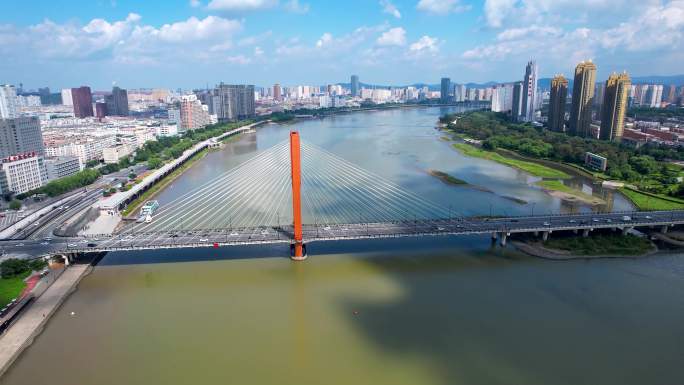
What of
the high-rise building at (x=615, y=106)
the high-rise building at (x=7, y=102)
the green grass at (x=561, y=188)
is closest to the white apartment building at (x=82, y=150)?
the high-rise building at (x=7, y=102)

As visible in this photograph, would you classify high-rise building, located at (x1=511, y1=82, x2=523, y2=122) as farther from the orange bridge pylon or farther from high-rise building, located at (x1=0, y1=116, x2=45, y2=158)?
high-rise building, located at (x1=0, y1=116, x2=45, y2=158)

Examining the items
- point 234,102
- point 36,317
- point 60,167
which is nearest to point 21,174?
point 60,167

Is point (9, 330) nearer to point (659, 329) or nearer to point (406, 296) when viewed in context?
point (406, 296)

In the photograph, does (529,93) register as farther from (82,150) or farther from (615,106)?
(82,150)

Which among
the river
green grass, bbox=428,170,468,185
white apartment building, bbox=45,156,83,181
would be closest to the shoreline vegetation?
green grass, bbox=428,170,468,185

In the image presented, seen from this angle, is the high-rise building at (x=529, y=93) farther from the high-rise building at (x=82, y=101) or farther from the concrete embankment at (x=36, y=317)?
Answer: the high-rise building at (x=82, y=101)

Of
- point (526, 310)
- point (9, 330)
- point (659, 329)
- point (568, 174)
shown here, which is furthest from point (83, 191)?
point (568, 174)
